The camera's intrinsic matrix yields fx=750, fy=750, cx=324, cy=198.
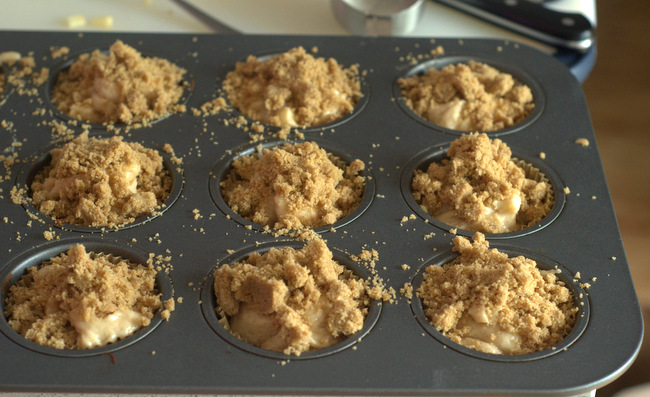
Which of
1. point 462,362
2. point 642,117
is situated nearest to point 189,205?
point 462,362

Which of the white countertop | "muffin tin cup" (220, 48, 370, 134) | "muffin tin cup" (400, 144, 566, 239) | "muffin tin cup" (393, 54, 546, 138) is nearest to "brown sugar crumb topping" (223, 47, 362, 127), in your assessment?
"muffin tin cup" (220, 48, 370, 134)

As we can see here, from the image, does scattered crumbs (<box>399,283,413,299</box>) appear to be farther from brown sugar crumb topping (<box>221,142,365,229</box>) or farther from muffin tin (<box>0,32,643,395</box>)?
brown sugar crumb topping (<box>221,142,365,229</box>)

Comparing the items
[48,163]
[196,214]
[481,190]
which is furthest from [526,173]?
→ [48,163]

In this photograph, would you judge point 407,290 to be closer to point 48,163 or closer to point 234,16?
point 48,163

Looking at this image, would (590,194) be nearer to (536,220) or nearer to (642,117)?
(536,220)

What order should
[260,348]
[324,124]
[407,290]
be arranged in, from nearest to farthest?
[260,348] → [407,290] → [324,124]

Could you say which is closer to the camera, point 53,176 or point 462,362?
point 462,362

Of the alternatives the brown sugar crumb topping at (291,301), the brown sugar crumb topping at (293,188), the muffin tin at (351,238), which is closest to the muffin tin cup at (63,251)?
the muffin tin at (351,238)
